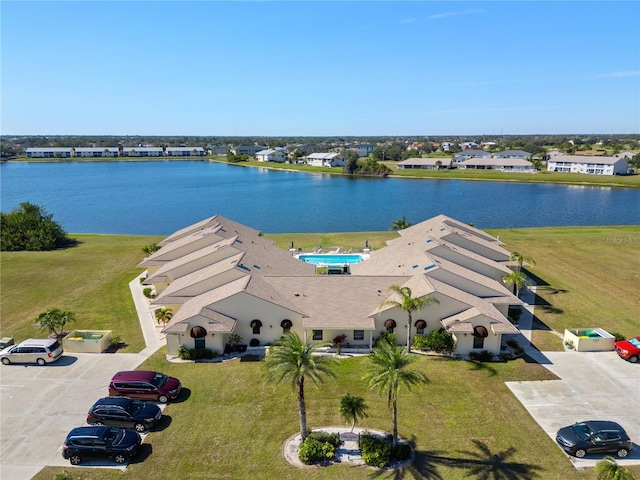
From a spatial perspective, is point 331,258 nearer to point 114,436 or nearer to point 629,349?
point 629,349

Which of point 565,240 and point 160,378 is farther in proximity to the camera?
point 565,240

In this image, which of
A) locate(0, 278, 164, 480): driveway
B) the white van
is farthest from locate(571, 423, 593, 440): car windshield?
the white van

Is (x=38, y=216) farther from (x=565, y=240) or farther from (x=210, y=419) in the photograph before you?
(x=565, y=240)

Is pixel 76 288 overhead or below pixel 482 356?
overhead

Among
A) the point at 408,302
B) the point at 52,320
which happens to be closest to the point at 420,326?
the point at 408,302

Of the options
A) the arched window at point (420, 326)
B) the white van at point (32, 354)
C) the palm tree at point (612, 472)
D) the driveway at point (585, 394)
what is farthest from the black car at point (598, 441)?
the white van at point (32, 354)

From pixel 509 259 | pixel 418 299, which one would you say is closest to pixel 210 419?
pixel 418 299
